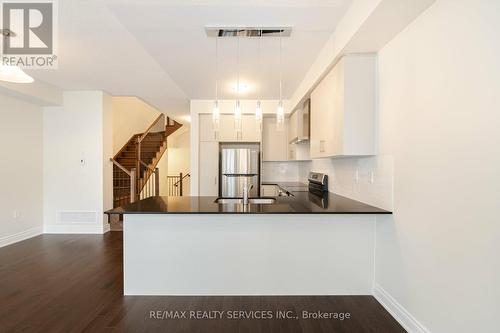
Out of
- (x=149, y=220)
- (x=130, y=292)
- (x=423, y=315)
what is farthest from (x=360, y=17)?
(x=130, y=292)

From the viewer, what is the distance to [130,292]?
245cm

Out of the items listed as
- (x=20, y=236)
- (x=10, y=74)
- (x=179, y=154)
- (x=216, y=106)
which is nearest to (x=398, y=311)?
(x=216, y=106)

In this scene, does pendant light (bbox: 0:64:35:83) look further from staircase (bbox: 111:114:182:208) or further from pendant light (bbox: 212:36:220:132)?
staircase (bbox: 111:114:182:208)

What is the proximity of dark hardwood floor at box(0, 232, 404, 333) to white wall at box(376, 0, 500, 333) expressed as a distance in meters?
0.47

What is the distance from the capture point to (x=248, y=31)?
2.39 meters

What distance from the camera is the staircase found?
7.16 meters

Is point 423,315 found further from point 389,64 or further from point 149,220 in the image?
point 149,220

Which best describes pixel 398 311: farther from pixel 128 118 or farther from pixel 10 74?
pixel 128 118

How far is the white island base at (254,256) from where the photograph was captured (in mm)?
2451

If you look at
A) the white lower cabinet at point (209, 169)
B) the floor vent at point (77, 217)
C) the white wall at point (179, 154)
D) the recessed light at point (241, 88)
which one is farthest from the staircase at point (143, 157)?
the recessed light at point (241, 88)

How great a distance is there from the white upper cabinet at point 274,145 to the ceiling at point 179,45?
1001 mm

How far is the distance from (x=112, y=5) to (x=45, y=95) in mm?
3213

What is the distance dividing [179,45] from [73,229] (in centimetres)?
397

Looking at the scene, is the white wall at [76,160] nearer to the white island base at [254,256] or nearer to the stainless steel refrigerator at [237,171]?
the stainless steel refrigerator at [237,171]
